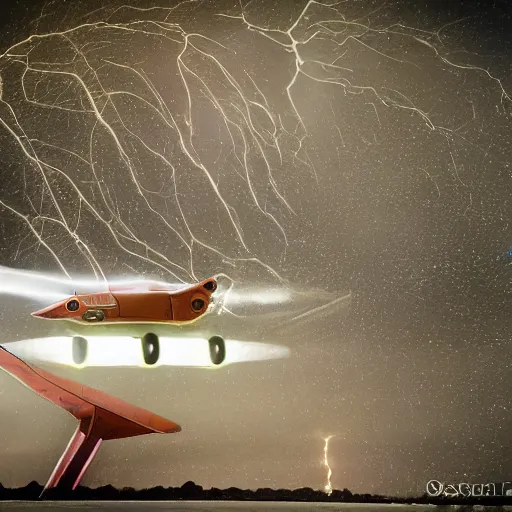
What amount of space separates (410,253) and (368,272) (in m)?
0.13

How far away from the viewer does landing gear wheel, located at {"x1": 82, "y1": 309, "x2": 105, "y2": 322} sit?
168cm

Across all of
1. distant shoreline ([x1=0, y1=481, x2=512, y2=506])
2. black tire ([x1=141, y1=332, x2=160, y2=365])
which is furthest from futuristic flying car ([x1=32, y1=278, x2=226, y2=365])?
distant shoreline ([x1=0, y1=481, x2=512, y2=506])

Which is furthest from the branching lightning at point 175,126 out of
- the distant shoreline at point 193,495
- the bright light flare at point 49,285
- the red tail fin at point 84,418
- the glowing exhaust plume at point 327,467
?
the distant shoreline at point 193,495

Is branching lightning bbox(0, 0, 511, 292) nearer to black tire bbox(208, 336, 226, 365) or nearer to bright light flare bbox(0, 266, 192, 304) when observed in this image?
bright light flare bbox(0, 266, 192, 304)

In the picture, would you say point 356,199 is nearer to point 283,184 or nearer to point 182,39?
point 283,184

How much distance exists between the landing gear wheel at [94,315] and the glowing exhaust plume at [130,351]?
52mm

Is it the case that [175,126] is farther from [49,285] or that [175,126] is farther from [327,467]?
[327,467]

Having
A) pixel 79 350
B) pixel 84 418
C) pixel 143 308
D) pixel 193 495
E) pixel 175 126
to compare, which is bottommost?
pixel 193 495

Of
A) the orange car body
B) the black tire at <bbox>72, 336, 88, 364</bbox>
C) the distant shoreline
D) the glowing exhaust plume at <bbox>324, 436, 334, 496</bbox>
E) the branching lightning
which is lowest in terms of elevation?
the distant shoreline

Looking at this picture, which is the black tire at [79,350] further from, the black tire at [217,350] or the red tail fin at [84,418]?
the black tire at [217,350]

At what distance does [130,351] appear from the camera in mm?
1697

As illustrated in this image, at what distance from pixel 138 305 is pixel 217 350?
254 millimetres

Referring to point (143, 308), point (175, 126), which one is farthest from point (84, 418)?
point (175, 126)

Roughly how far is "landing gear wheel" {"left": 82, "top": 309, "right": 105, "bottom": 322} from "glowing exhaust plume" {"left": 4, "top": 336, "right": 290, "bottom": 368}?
52 mm
